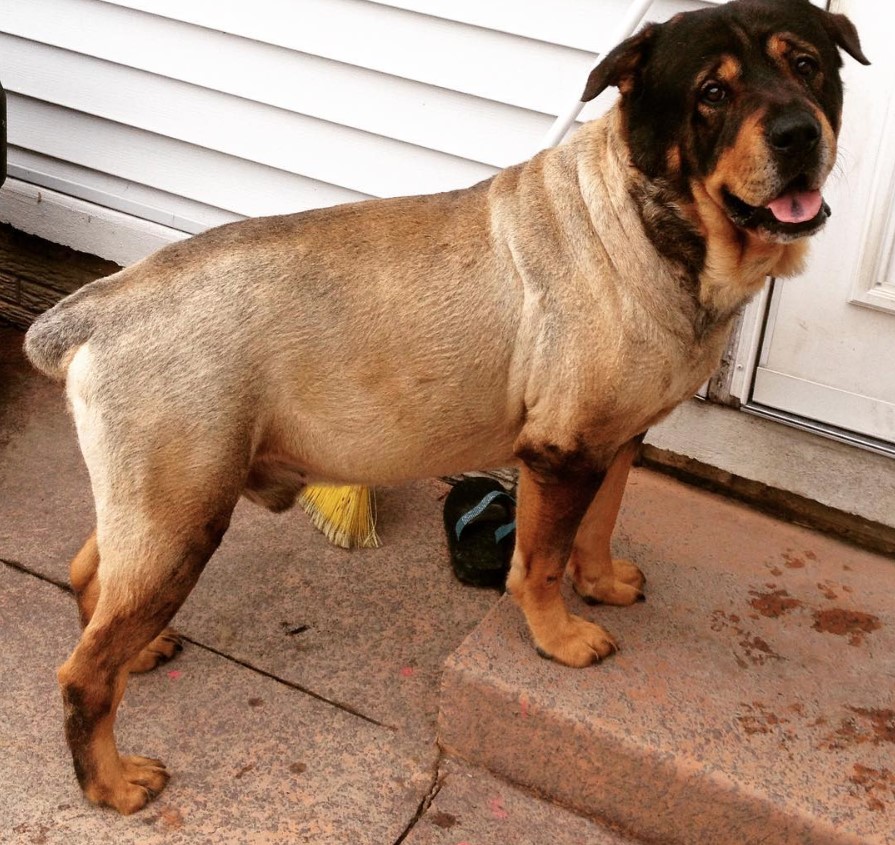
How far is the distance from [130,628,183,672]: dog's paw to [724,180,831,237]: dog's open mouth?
206 centimetres

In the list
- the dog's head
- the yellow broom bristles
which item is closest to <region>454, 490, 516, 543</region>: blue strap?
the yellow broom bristles

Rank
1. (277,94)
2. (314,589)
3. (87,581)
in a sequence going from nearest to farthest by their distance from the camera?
(87,581), (314,589), (277,94)

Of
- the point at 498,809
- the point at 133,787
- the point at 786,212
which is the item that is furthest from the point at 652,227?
the point at 133,787

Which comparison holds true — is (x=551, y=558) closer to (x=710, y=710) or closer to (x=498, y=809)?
(x=710, y=710)

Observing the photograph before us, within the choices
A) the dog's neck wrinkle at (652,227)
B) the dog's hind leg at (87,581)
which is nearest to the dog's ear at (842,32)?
the dog's neck wrinkle at (652,227)

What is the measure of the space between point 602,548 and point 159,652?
1.36 metres

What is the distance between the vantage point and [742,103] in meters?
2.58

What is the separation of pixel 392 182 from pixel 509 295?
1.63 metres

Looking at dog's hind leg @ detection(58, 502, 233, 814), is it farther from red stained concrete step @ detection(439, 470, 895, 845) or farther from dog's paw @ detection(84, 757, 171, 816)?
red stained concrete step @ detection(439, 470, 895, 845)

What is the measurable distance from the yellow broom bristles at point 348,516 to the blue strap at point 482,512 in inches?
12.9

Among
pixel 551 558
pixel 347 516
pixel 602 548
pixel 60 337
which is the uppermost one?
pixel 60 337

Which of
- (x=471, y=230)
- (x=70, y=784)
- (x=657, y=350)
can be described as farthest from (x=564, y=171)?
(x=70, y=784)

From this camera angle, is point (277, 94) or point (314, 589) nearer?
point (314, 589)

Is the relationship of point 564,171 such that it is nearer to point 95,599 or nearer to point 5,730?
point 95,599
